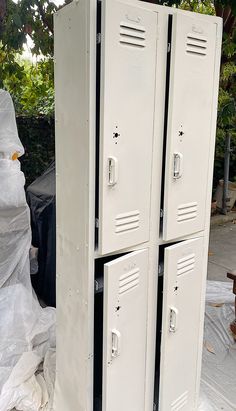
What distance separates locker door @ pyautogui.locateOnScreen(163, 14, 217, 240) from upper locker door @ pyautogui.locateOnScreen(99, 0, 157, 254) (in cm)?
10

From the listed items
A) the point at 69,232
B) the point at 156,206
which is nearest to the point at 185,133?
the point at 156,206

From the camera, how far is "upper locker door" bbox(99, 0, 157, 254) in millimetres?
1403

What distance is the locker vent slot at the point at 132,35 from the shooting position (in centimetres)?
142

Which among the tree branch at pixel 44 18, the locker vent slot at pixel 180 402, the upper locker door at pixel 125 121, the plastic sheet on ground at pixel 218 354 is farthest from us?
the tree branch at pixel 44 18

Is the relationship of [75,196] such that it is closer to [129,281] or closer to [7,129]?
[129,281]

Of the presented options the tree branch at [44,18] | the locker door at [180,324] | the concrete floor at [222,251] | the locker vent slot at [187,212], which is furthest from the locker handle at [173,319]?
the tree branch at [44,18]

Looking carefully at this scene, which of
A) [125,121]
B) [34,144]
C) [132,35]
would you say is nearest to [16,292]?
[125,121]

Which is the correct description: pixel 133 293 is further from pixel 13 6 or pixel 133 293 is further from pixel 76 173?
pixel 13 6

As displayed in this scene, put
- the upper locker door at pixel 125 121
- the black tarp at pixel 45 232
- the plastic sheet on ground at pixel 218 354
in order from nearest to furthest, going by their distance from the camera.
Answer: the upper locker door at pixel 125 121 < the plastic sheet on ground at pixel 218 354 < the black tarp at pixel 45 232

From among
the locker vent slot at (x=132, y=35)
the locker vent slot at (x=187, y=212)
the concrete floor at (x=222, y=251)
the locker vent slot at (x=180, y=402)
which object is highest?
the locker vent slot at (x=132, y=35)

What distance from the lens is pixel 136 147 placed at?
1.56 m

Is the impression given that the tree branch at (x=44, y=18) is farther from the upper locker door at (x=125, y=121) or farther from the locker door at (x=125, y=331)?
the locker door at (x=125, y=331)

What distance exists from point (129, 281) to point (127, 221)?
26 cm

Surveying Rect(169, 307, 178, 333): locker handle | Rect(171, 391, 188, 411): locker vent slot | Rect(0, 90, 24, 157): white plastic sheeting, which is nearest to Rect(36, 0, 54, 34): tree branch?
Rect(0, 90, 24, 157): white plastic sheeting
